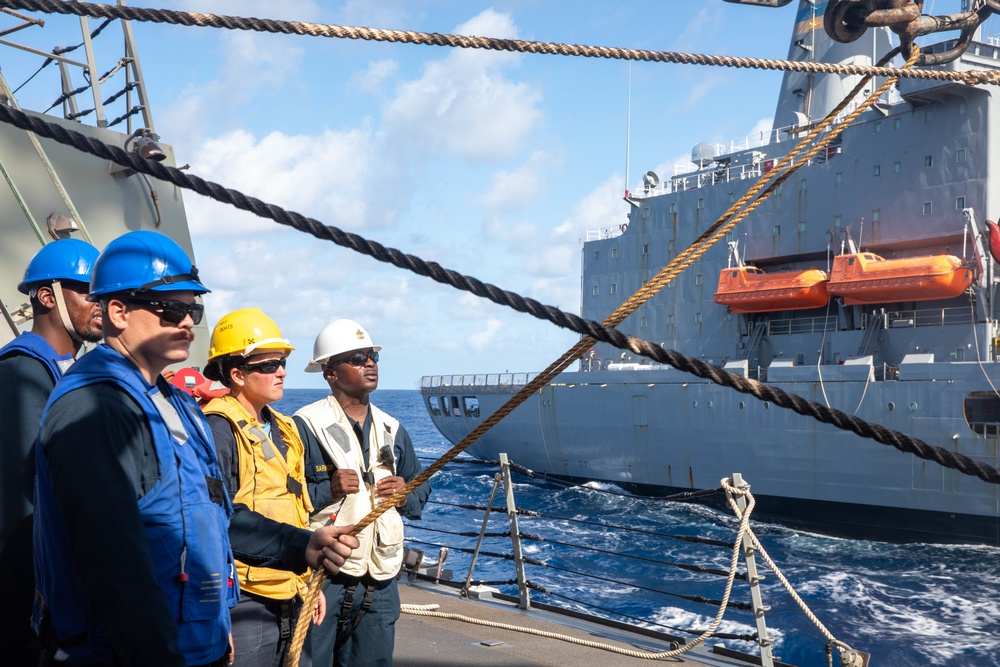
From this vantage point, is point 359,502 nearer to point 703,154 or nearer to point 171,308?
point 171,308

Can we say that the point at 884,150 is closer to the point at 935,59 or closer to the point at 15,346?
the point at 935,59

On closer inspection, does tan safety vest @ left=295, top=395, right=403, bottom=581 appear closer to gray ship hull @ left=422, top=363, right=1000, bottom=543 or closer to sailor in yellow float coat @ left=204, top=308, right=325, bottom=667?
sailor in yellow float coat @ left=204, top=308, right=325, bottom=667

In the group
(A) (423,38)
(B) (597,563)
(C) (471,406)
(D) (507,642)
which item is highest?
(A) (423,38)

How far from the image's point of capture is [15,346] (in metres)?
2.48

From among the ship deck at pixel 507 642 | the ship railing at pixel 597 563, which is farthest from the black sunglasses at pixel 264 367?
the ship railing at pixel 597 563

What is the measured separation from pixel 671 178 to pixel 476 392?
9991mm

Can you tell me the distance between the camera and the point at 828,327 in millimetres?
22641

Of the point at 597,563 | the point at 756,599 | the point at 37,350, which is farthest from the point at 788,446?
the point at 37,350

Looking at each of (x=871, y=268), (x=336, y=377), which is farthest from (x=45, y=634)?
(x=871, y=268)

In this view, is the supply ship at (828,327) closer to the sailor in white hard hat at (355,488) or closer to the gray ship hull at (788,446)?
the gray ship hull at (788,446)

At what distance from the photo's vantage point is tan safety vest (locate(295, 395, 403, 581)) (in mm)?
3438

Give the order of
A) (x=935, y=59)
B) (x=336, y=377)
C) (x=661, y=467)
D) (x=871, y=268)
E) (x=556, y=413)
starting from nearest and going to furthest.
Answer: (x=935, y=59), (x=336, y=377), (x=871, y=268), (x=661, y=467), (x=556, y=413)

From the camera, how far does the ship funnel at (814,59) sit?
25984mm

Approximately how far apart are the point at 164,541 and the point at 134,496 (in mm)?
172
